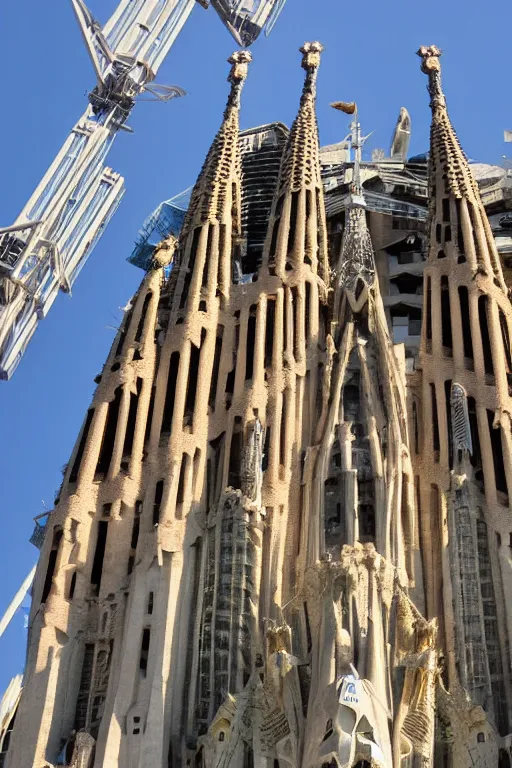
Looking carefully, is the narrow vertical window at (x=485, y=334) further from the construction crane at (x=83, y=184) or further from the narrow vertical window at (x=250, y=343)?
the construction crane at (x=83, y=184)

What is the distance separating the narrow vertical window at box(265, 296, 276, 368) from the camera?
Answer: 27.8m

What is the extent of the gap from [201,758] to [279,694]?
1580 mm

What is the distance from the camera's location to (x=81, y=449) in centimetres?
2631

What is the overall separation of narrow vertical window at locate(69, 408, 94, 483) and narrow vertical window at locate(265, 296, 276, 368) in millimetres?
3705

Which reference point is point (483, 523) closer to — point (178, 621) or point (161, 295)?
point (178, 621)

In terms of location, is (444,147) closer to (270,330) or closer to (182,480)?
(270,330)

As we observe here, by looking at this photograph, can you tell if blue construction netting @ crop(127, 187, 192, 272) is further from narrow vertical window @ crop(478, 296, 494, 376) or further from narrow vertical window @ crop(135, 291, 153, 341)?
narrow vertical window @ crop(478, 296, 494, 376)

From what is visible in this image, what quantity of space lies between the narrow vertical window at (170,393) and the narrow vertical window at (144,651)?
15.5 ft

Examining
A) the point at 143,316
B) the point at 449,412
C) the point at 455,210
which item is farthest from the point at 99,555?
the point at 455,210

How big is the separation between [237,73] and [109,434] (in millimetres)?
14190

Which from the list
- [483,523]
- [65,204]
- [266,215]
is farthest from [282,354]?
[266,215]

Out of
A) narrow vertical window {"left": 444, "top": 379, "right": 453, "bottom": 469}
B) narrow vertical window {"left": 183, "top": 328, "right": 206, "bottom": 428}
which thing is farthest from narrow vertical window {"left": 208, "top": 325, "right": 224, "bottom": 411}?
narrow vertical window {"left": 444, "top": 379, "right": 453, "bottom": 469}

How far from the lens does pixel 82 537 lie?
2466cm

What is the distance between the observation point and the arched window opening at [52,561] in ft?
78.7
